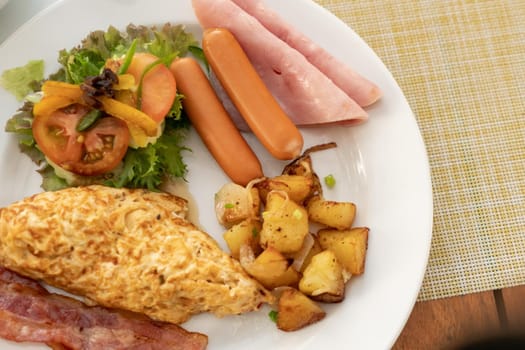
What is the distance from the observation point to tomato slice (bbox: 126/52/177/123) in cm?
338

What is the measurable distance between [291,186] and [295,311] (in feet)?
2.22

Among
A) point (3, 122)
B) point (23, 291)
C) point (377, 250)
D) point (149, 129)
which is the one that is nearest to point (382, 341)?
point (377, 250)

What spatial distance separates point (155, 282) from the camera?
3.06 metres

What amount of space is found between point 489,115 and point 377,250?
128 centimetres

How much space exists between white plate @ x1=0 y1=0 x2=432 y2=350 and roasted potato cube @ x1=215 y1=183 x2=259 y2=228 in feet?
0.35

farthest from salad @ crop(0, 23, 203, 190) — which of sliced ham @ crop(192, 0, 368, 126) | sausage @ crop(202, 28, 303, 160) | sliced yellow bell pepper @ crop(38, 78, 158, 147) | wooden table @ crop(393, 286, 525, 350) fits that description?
wooden table @ crop(393, 286, 525, 350)

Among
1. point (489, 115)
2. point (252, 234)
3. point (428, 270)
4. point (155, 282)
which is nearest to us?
point (155, 282)

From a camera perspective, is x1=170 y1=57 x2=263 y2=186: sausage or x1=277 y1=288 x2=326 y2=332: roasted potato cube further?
x1=170 y1=57 x2=263 y2=186: sausage

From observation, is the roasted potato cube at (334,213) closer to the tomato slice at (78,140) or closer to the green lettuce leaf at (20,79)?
the tomato slice at (78,140)

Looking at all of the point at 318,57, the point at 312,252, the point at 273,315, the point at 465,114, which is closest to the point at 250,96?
the point at 318,57

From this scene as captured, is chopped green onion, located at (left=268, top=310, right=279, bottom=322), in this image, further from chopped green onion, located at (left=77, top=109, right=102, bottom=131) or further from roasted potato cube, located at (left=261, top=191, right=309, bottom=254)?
chopped green onion, located at (left=77, top=109, right=102, bottom=131)

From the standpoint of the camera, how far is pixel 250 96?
3568 mm

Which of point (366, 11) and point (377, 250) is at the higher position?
point (366, 11)

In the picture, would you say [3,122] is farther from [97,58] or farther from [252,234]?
[252,234]
